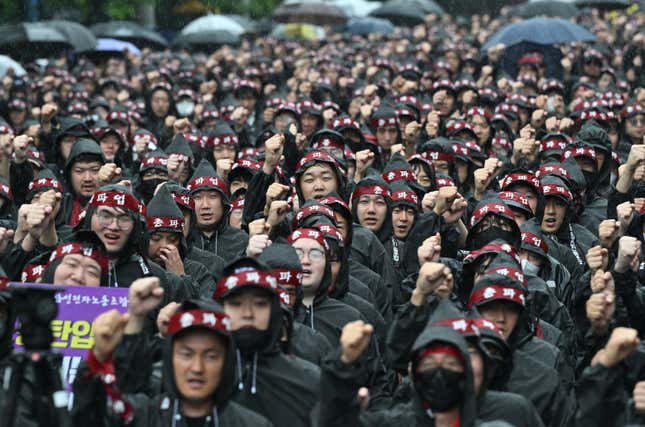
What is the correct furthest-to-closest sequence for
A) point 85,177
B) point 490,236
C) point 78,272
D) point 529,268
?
1. point 85,177
2. point 490,236
3. point 529,268
4. point 78,272

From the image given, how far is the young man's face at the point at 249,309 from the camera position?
23.4ft

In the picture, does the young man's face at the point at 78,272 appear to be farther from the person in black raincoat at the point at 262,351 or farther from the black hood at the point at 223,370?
the black hood at the point at 223,370

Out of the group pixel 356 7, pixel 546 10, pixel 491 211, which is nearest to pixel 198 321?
pixel 491 211

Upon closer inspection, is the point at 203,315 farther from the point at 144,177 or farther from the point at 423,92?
the point at 423,92

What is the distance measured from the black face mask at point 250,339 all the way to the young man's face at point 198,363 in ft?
1.79

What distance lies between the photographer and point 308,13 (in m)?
28.7

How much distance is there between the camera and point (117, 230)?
8.98 metres

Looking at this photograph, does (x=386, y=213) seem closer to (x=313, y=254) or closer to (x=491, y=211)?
(x=491, y=211)

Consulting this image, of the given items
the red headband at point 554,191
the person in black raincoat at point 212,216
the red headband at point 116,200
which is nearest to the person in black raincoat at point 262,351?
the red headband at point 116,200

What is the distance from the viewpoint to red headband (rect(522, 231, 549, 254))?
10.0 meters

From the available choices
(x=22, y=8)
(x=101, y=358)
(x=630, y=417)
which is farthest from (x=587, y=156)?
(x=22, y=8)

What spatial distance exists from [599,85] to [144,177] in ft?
28.2

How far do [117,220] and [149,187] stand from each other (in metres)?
3.46

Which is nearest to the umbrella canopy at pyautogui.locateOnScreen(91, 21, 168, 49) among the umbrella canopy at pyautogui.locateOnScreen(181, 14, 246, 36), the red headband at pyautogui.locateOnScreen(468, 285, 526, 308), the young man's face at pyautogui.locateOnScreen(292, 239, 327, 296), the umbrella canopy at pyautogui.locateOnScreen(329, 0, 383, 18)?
the umbrella canopy at pyautogui.locateOnScreen(181, 14, 246, 36)
